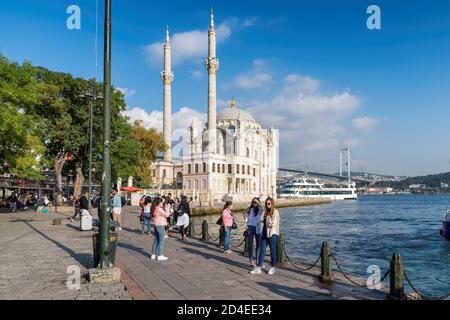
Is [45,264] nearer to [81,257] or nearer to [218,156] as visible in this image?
[81,257]

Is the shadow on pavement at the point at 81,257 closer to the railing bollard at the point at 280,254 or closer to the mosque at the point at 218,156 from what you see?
the railing bollard at the point at 280,254

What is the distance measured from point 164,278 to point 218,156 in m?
75.7

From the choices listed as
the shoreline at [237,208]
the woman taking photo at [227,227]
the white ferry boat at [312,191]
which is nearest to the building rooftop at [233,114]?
the shoreline at [237,208]

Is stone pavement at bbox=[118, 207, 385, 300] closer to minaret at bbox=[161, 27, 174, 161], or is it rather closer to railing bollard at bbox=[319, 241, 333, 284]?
railing bollard at bbox=[319, 241, 333, 284]

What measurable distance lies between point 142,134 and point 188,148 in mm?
38421

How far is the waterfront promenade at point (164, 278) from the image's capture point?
8.16m

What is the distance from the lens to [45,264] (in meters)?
11.4

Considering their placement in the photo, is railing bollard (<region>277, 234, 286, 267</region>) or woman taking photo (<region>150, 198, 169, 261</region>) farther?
woman taking photo (<region>150, 198, 169, 261</region>)

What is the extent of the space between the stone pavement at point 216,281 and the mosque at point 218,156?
182 feet

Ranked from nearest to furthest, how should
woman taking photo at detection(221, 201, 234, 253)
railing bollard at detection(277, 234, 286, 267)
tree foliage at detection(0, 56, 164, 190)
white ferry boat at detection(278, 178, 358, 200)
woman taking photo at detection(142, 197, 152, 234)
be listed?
railing bollard at detection(277, 234, 286, 267), woman taking photo at detection(221, 201, 234, 253), woman taking photo at detection(142, 197, 152, 234), tree foliage at detection(0, 56, 164, 190), white ferry boat at detection(278, 178, 358, 200)

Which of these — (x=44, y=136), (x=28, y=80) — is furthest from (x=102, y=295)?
(x=44, y=136)

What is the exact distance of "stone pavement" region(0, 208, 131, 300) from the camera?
810 cm

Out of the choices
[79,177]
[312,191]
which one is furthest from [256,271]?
[312,191]

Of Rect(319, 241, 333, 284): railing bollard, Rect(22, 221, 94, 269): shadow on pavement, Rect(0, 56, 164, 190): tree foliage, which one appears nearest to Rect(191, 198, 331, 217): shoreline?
Rect(0, 56, 164, 190): tree foliage
